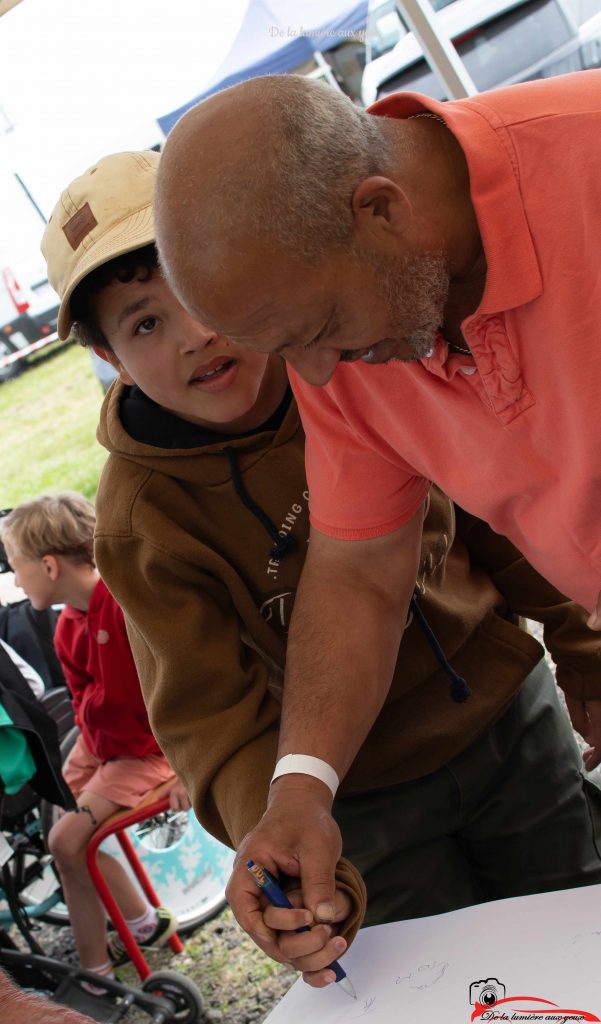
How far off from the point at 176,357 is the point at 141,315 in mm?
93

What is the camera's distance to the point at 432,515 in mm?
1762

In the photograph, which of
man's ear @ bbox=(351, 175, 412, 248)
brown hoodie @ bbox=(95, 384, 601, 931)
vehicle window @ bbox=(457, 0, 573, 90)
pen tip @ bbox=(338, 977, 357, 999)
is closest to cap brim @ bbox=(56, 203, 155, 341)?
brown hoodie @ bbox=(95, 384, 601, 931)

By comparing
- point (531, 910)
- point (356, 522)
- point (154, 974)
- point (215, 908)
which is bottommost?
point (215, 908)

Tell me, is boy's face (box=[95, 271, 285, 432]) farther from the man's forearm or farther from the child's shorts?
the child's shorts

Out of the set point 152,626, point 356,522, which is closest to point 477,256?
point 356,522

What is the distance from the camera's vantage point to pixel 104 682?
3139 millimetres

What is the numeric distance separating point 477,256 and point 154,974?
2.64m

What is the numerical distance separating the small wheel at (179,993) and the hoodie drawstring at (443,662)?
73.6 inches

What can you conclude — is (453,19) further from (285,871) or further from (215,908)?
(285,871)

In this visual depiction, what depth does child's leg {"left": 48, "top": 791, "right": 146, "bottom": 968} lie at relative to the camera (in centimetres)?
318

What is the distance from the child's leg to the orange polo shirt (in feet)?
6.44

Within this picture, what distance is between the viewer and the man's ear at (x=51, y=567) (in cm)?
335

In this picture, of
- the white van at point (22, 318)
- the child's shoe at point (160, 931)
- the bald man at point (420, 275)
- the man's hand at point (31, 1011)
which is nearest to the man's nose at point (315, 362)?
the bald man at point (420, 275)

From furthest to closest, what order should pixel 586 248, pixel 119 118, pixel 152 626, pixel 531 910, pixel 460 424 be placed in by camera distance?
1. pixel 119 118
2. pixel 152 626
3. pixel 460 424
4. pixel 531 910
5. pixel 586 248
